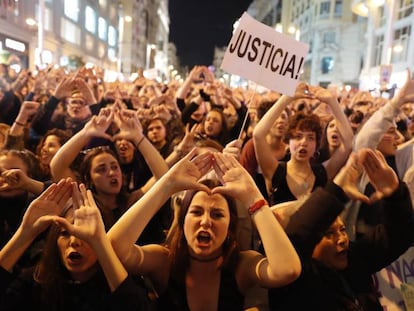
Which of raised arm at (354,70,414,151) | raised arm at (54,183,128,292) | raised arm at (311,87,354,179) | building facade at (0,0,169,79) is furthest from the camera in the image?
building facade at (0,0,169,79)

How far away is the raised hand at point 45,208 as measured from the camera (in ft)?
7.63

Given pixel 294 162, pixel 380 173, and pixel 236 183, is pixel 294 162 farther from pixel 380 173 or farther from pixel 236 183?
pixel 236 183

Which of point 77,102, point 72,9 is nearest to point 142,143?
point 77,102

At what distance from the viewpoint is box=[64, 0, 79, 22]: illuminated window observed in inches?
1494

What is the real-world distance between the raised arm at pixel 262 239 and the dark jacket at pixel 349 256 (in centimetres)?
16

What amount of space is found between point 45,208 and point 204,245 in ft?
2.79

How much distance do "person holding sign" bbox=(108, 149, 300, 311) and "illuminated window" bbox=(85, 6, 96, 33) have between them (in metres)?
45.2

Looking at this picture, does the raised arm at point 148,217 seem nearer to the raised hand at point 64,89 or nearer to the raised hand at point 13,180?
the raised hand at point 13,180

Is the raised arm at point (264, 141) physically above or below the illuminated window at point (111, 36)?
below

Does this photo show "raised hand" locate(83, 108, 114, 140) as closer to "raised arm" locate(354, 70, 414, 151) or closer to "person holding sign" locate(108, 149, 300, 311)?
"person holding sign" locate(108, 149, 300, 311)

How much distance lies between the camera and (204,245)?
2.38m

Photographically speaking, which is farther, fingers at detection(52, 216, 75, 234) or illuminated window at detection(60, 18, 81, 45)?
illuminated window at detection(60, 18, 81, 45)

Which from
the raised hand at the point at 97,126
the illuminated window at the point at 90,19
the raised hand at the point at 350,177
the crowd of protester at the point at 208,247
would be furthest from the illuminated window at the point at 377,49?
the raised hand at the point at 350,177

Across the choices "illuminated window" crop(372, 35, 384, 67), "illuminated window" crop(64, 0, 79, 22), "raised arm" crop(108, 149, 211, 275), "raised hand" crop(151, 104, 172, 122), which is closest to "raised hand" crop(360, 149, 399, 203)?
"raised arm" crop(108, 149, 211, 275)
